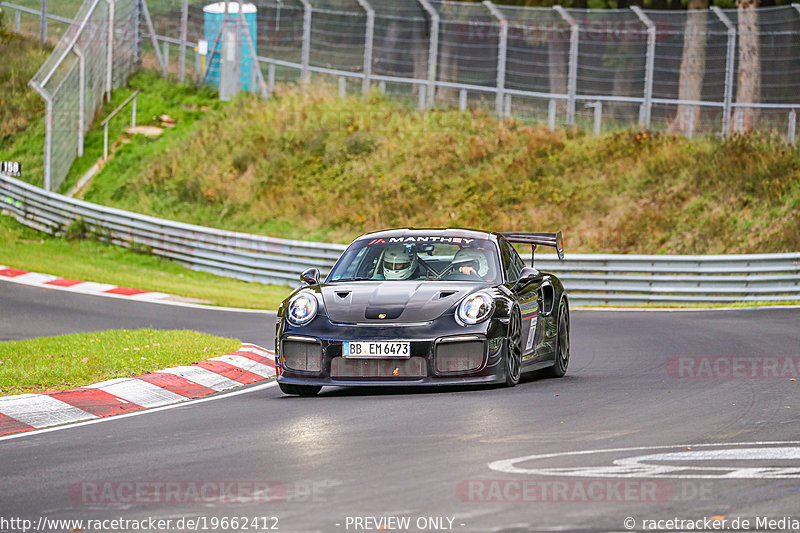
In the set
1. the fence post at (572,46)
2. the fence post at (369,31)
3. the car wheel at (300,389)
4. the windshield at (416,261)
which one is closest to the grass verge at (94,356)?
the car wheel at (300,389)

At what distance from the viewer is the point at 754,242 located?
83.9 feet

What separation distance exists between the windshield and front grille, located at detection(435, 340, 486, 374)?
1.17m

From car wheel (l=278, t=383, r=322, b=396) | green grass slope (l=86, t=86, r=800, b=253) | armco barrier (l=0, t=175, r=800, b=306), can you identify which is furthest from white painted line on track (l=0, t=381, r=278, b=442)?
green grass slope (l=86, t=86, r=800, b=253)

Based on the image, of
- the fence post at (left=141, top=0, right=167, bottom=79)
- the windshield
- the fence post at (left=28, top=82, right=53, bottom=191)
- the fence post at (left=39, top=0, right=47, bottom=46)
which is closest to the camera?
the windshield

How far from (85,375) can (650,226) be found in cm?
1876

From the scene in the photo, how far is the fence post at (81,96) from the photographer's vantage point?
33.2 m

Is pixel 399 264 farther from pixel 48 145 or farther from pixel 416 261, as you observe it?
pixel 48 145

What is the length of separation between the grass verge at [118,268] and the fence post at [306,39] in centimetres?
896

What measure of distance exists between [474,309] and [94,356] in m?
4.25

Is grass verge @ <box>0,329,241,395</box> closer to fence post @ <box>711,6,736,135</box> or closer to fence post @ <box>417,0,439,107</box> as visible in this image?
fence post @ <box>711,6,736,135</box>

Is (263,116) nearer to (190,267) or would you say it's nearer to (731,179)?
(190,267)

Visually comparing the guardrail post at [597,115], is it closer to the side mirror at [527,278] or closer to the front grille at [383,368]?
the side mirror at [527,278]

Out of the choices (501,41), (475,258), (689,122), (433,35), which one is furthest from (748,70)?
(475,258)

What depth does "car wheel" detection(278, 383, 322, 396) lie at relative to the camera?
1002cm
